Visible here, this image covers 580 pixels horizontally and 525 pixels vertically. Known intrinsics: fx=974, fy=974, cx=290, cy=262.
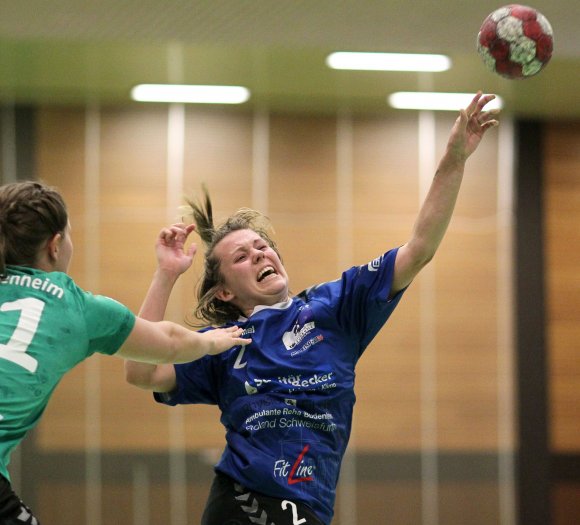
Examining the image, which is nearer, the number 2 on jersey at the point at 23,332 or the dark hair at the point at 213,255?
the number 2 on jersey at the point at 23,332

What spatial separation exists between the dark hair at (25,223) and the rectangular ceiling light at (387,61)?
4481 mm

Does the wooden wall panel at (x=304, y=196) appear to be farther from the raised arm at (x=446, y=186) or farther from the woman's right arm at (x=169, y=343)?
the woman's right arm at (x=169, y=343)

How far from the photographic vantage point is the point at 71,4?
19.7ft

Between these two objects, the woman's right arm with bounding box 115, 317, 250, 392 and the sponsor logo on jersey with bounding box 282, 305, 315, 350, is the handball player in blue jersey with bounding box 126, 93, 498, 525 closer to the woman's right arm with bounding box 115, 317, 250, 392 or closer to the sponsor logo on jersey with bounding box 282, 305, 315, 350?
the sponsor logo on jersey with bounding box 282, 305, 315, 350

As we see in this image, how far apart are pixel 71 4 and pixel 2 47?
0.86 m

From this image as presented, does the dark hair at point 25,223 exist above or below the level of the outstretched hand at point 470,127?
below

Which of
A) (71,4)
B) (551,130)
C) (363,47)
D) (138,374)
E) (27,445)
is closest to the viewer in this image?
(138,374)

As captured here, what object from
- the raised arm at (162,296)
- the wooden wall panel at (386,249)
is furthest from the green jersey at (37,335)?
the wooden wall panel at (386,249)

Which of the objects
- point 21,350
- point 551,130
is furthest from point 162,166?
point 21,350

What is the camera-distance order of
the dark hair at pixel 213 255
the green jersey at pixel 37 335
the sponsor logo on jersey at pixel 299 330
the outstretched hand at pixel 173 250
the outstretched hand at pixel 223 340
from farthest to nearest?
the dark hair at pixel 213 255 < the outstretched hand at pixel 173 250 < the sponsor logo on jersey at pixel 299 330 < the outstretched hand at pixel 223 340 < the green jersey at pixel 37 335

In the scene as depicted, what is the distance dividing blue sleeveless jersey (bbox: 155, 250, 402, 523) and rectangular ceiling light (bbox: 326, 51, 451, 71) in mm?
3999

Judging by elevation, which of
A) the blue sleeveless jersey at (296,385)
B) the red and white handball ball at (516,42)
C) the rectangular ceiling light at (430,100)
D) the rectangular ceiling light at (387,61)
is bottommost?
the blue sleeveless jersey at (296,385)

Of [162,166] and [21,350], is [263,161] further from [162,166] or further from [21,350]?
[21,350]

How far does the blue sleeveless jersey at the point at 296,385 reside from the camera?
286 cm
